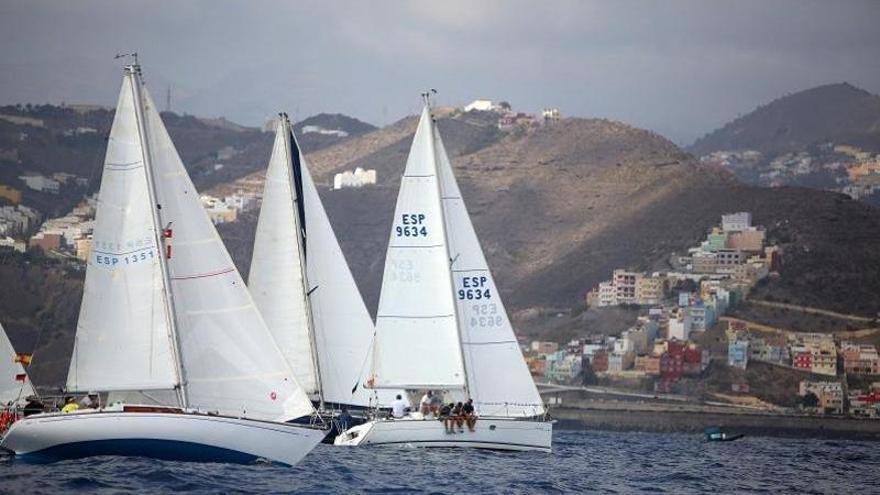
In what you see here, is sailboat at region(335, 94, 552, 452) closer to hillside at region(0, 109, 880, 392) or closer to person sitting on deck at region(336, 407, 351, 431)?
person sitting on deck at region(336, 407, 351, 431)

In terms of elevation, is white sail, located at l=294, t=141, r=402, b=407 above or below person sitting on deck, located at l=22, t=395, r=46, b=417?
above

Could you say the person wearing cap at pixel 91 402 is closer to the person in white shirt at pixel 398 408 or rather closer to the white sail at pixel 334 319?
the person in white shirt at pixel 398 408

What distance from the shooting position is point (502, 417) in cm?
4753

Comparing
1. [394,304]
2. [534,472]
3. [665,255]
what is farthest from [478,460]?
[665,255]

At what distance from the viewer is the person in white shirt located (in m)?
49.5

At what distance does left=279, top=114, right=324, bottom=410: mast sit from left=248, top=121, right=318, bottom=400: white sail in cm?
3

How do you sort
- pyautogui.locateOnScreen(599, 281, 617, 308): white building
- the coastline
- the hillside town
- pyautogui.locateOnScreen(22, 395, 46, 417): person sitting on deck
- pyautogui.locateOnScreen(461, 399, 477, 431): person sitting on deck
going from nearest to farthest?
1. pyautogui.locateOnScreen(22, 395, 46, 417): person sitting on deck
2. pyautogui.locateOnScreen(461, 399, 477, 431): person sitting on deck
3. the coastline
4. the hillside town
5. pyautogui.locateOnScreen(599, 281, 617, 308): white building

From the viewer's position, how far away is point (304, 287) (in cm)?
5094

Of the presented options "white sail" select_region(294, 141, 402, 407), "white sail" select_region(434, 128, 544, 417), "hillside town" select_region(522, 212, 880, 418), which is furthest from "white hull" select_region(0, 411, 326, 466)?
"hillside town" select_region(522, 212, 880, 418)

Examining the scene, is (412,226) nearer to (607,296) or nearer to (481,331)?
(481,331)

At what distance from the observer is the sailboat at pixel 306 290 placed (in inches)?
1999

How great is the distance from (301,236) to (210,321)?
1380 centimetres

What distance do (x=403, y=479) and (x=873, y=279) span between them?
127422 mm

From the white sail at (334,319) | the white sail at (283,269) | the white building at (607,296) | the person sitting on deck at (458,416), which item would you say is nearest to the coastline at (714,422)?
the white building at (607,296)
